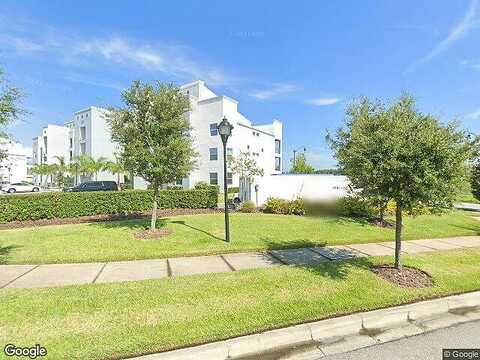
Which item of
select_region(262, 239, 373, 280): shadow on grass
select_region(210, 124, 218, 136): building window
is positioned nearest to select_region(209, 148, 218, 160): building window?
select_region(210, 124, 218, 136): building window

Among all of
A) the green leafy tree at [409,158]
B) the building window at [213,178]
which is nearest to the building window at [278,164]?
the building window at [213,178]

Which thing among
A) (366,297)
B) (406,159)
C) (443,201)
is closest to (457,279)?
(443,201)

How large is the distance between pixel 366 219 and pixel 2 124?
12273mm

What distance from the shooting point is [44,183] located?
5572 cm

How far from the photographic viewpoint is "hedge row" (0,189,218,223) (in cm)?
1161

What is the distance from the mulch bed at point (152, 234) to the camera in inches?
339

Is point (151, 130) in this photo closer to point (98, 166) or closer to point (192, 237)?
point (192, 237)

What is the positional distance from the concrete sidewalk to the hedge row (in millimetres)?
6696

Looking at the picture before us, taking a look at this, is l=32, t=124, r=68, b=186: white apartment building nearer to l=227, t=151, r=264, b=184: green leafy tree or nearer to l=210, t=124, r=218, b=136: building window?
l=210, t=124, r=218, b=136: building window

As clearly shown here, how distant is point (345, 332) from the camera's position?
12.7 feet

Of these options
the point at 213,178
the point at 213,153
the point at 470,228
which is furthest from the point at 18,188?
the point at 470,228

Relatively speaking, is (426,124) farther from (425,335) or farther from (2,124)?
(2,124)

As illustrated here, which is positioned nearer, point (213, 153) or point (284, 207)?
point (284, 207)

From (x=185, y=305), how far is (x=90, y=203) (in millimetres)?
10549
